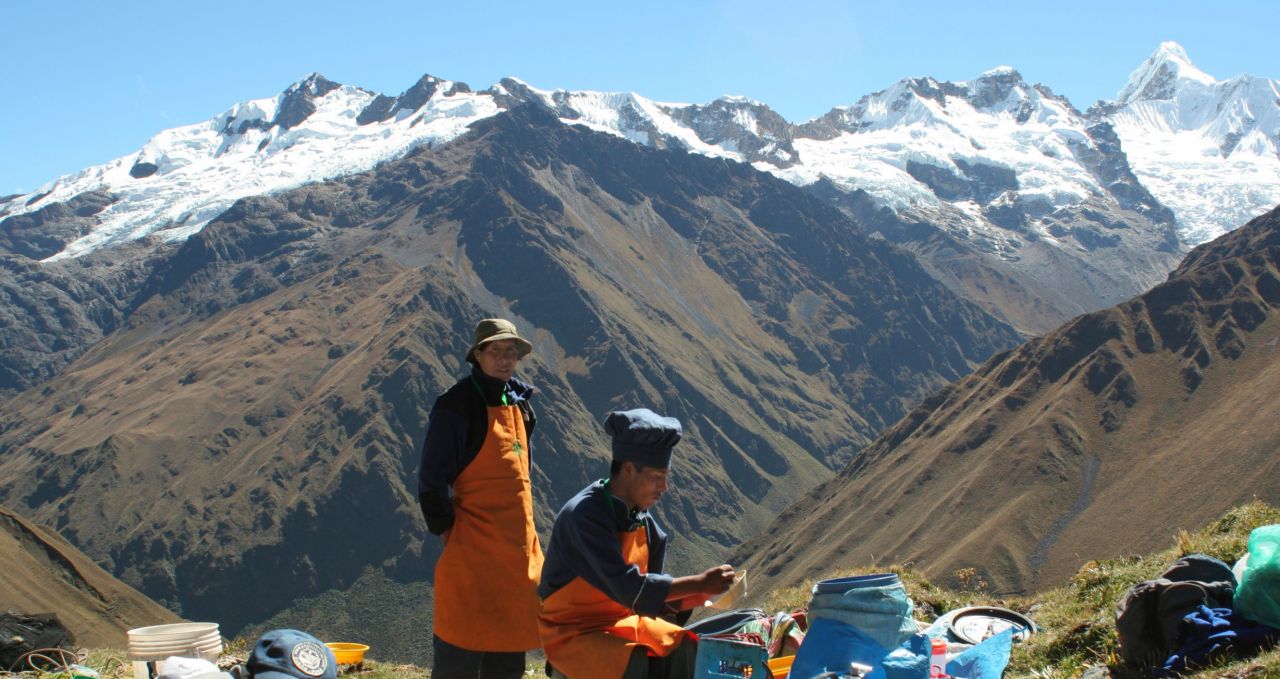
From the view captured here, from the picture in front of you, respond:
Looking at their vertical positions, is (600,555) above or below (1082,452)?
above

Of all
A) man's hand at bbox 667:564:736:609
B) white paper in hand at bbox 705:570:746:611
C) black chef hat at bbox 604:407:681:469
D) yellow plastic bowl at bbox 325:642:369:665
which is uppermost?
black chef hat at bbox 604:407:681:469

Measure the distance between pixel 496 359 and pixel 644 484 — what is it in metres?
1.71

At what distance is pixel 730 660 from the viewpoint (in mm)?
6926

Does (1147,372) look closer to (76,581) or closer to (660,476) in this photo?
(76,581)

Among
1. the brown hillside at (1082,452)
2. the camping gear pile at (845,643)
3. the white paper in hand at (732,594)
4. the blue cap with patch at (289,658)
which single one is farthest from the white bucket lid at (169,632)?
the brown hillside at (1082,452)

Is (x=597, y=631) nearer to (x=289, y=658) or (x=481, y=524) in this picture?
(x=481, y=524)

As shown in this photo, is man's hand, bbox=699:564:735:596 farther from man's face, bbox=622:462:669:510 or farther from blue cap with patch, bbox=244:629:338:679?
blue cap with patch, bbox=244:629:338:679

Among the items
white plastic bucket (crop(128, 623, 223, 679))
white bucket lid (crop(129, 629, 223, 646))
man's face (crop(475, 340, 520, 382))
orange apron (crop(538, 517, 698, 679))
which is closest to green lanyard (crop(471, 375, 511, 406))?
man's face (crop(475, 340, 520, 382))

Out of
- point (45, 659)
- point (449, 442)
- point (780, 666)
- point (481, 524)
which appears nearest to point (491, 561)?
point (481, 524)

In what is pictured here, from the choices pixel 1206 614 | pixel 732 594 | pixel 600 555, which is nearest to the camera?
pixel 600 555

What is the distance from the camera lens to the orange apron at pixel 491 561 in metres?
8.09

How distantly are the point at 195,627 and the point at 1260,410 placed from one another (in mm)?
148216

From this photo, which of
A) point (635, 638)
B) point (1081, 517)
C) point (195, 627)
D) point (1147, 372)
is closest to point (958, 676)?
point (635, 638)

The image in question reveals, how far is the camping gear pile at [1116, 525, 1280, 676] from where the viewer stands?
7.45 meters
